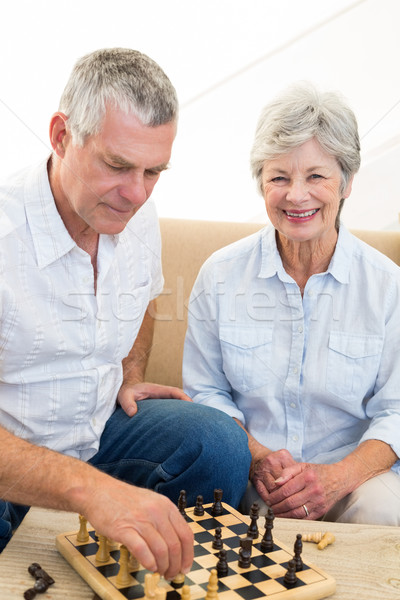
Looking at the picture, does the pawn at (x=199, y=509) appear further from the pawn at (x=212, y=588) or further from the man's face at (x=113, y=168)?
the man's face at (x=113, y=168)

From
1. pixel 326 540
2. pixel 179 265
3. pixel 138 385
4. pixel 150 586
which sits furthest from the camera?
pixel 179 265

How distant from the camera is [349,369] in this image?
1.53 meters

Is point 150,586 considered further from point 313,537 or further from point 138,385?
point 138,385

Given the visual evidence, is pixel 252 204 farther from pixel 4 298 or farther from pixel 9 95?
pixel 4 298

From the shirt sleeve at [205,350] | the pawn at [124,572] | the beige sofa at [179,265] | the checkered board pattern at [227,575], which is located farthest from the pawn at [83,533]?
the beige sofa at [179,265]

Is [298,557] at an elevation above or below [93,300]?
below

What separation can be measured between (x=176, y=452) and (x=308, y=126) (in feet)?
2.41

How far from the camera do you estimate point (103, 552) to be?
3.15ft

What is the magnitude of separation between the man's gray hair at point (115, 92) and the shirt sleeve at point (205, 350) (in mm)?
467

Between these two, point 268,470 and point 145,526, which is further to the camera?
point 268,470

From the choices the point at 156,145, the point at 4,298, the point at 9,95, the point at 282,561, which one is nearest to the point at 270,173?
the point at 156,145

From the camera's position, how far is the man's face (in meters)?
1.21

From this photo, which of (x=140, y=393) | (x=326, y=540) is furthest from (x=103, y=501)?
(x=140, y=393)

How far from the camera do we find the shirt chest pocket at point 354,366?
152 cm
